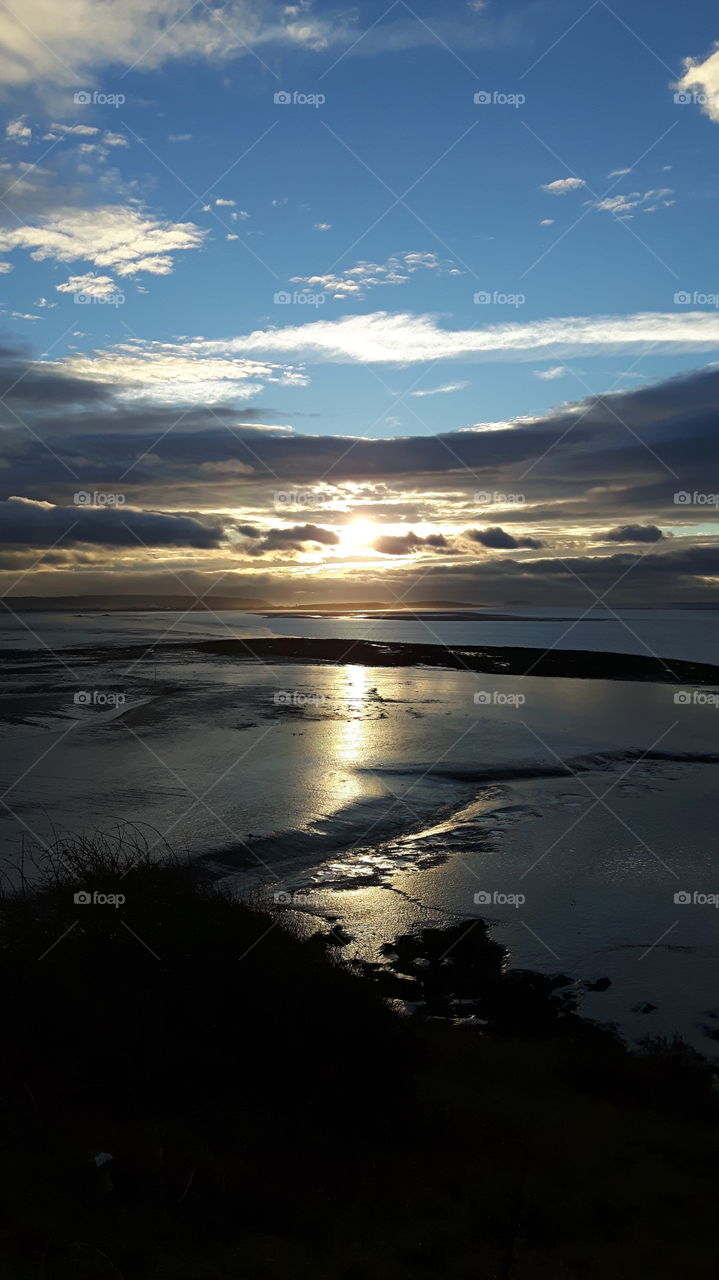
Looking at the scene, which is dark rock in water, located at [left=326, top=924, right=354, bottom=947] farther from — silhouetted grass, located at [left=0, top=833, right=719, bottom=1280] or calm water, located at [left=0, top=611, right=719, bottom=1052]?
silhouetted grass, located at [left=0, top=833, right=719, bottom=1280]

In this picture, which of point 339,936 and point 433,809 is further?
point 433,809

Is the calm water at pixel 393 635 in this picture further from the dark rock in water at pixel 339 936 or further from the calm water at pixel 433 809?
the dark rock in water at pixel 339 936

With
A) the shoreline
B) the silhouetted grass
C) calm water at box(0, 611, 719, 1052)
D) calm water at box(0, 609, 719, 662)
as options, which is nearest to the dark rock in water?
calm water at box(0, 611, 719, 1052)

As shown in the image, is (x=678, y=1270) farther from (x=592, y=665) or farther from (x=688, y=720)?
(x=592, y=665)

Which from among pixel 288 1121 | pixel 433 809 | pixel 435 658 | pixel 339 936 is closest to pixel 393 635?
pixel 435 658

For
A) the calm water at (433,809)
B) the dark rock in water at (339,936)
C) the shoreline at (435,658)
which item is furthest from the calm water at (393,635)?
the dark rock in water at (339,936)

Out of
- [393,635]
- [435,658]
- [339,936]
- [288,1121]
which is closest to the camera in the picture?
[288,1121]

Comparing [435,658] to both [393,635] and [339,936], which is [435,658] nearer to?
[393,635]
